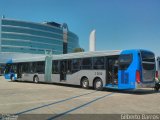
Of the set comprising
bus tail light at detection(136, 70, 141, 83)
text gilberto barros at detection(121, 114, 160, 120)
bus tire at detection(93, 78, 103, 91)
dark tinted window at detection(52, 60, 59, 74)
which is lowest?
text gilberto barros at detection(121, 114, 160, 120)

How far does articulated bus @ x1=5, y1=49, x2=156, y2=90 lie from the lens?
15854mm

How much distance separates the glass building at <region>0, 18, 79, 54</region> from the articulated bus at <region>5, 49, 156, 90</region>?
7508 centimetres

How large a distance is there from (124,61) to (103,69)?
2.12 meters

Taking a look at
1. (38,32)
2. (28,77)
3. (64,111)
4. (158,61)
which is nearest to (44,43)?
(38,32)

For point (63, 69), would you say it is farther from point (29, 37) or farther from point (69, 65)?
point (29, 37)

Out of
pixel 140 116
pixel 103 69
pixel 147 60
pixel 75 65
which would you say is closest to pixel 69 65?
pixel 75 65

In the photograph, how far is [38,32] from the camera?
118438 mm

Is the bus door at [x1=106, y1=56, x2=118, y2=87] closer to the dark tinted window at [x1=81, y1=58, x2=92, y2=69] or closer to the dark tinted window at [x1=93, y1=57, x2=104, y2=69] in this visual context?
the dark tinted window at [x1=93, y1=57, x2=104, y2=69]

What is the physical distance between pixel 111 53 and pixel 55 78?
7837 millimetres

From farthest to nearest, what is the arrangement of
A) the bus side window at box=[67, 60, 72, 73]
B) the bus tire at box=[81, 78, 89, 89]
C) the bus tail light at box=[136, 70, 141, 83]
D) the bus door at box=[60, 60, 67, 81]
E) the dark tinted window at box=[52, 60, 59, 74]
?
the dark tinted window at box=[52, 60, 59, 74] < the bus door at box=[60, 60, 67, 81] < the bus side window at box=[67, 60, 72, 73] < the bus tire at box=[81, 78, 89, 89] < the bus tail light at box=[136, 70, 141, 83]

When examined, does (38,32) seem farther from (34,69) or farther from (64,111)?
(64,111)

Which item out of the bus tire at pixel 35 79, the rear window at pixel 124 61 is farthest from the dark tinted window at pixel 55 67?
the rear window at pixel 124 61

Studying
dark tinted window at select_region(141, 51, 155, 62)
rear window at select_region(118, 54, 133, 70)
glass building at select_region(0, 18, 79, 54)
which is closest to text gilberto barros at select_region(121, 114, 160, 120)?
rear window at select_region(118, 54, 133, 70)

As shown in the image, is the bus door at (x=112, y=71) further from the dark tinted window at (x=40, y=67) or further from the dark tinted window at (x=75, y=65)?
the dark tinted window at (x=40, y=67)
